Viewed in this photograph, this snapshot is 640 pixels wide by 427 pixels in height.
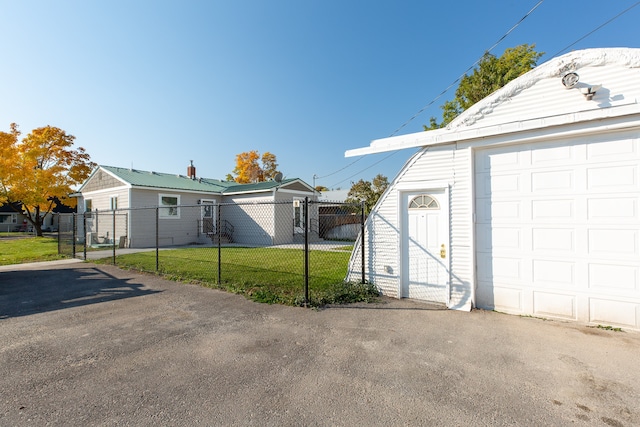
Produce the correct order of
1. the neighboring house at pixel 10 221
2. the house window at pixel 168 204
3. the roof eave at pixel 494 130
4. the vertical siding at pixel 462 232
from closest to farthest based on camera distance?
1. the roof eave at pixel 494 130
2. the vertical siding at pixel 462 232
3. the house window at pixel 168 204
4. the neighboring house at pixel 10 221

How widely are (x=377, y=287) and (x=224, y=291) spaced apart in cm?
334

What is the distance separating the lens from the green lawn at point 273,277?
5844mm

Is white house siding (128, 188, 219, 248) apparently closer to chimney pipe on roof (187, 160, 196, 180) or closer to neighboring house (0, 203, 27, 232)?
chimney pipe on roof (187, 160, 196, 180)

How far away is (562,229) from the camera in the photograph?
457 centimetres

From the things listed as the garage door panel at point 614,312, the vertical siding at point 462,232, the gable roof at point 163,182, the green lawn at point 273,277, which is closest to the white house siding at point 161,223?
the gable roof at point 163,182

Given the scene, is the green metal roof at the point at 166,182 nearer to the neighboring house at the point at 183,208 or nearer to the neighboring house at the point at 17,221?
the neighboring house at the point at 183,208

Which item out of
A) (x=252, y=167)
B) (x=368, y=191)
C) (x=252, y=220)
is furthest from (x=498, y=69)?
(x=252, y=167)

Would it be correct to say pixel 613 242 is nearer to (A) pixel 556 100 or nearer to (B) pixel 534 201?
(B) pixel 534 201

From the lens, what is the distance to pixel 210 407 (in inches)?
102

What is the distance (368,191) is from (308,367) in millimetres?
23609

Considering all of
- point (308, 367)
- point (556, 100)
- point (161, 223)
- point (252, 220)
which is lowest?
point (308, 367)

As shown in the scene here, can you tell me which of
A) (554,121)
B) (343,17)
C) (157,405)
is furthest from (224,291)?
(343,17)

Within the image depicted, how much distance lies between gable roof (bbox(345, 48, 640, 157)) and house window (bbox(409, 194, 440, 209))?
99 cm

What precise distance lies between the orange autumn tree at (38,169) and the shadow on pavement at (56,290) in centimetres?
1513
